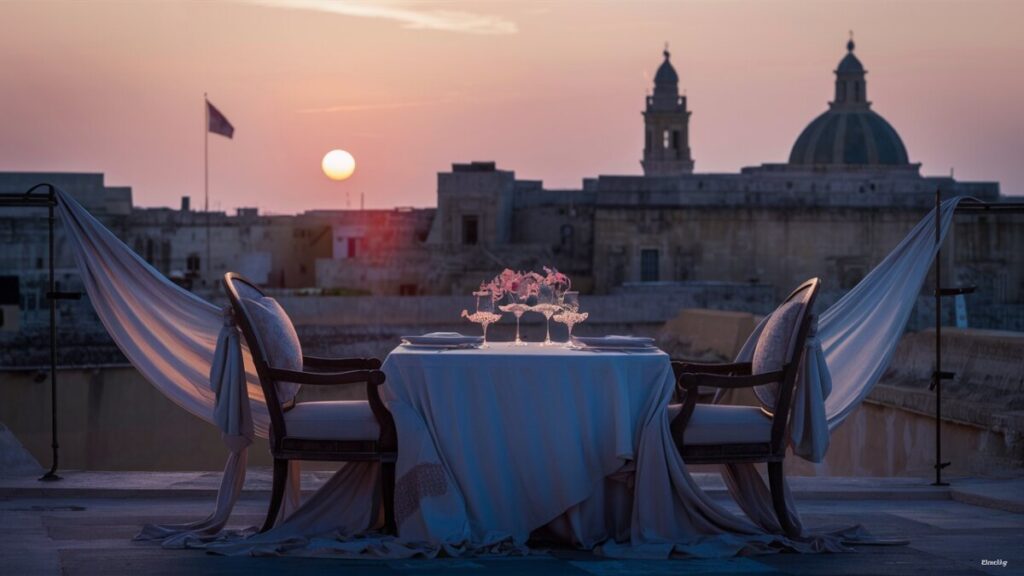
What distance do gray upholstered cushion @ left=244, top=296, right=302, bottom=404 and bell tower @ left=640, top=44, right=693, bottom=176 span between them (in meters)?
61.3

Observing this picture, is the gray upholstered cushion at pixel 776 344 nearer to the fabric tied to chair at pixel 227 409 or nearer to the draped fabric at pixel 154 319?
the fabric tied to chair at pixel 227 409

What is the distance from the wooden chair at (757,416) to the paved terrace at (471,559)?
472 mm

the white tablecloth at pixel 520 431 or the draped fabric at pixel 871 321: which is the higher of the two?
the draped fabric at pixel 871 321

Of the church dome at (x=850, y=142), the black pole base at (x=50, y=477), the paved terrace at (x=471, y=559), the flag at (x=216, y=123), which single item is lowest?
the paved terrace at (x=471, y=559)

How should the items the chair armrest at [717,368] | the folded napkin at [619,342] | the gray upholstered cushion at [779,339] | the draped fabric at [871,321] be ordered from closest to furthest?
1. the gray upholstered cushion at [779,339]
2. the folded napkin at [619,342]
3. the chair armrest at [717,368]
4. the draped fabric at [871,321]

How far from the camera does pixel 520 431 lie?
22.1 feet

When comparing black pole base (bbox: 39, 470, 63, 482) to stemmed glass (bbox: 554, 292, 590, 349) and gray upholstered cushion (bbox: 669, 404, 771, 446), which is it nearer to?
stemmed glass (bbox: 554, 292, 590, 349)

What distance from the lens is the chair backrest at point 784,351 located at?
6.91m

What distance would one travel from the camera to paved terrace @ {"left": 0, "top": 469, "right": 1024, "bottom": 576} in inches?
247

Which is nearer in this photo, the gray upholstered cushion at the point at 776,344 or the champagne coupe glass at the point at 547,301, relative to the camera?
the gray upholstered cushion at the point at 776,344

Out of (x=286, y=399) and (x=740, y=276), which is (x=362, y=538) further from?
(x=740, y=276)

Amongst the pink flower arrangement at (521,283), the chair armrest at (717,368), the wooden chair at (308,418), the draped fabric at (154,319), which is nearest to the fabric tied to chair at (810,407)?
the chair armrest at (717,368)

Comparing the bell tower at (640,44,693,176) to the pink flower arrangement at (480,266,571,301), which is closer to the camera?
the pink flower arrangement at (480,266,571,301)

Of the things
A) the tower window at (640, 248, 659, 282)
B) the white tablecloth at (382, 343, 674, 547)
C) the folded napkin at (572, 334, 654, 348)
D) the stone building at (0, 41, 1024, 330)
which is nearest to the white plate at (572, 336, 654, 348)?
the folded napkin at (572, 334, 654, 348)
